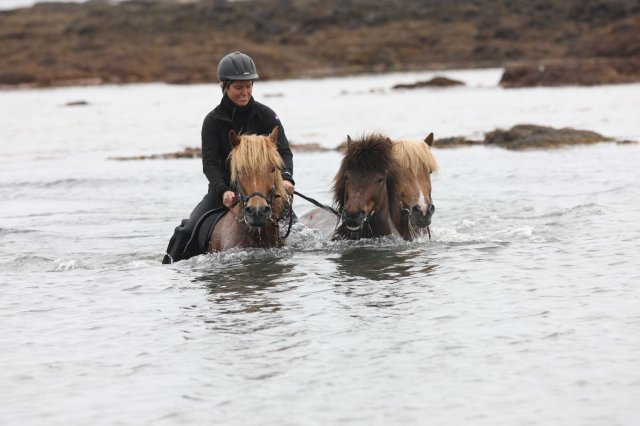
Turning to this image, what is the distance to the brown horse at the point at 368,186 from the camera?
9.90m

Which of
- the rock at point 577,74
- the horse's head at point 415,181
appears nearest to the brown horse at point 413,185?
the horse's head at point 415,181

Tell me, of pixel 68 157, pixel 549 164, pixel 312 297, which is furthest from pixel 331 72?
pixel 312 297

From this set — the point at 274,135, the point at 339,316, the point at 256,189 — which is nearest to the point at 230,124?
the point at 274,135

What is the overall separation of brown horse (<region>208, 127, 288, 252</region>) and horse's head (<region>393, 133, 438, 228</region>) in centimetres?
129

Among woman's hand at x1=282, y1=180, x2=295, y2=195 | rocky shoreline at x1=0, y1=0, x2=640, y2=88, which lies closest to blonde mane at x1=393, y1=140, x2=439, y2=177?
woman's hand at x1=282, y1=180, x2=295, y2=195

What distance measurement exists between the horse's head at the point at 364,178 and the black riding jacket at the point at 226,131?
62 cm

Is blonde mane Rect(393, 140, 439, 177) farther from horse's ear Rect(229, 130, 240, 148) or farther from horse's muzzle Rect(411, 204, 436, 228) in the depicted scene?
horse's ear Rect(229, 130, 240, 148)

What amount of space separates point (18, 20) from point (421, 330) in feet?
398

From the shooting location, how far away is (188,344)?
7.23 m

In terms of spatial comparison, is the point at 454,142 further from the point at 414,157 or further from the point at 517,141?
the point at 414,157

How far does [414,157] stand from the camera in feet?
33.4

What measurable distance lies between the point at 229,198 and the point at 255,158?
22.3 inches

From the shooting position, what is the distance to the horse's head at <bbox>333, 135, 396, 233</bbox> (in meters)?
9.87

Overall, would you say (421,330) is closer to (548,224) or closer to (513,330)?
(513,330)
